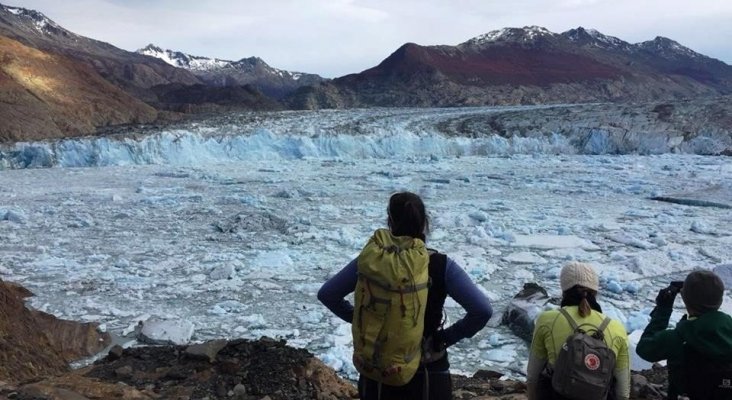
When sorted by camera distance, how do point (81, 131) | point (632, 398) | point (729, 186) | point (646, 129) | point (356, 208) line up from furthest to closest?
point (81, 131) < point (646, 129) < point (729, 186) < point (356, 208) < point (632, 398)

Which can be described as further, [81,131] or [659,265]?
[81,131]

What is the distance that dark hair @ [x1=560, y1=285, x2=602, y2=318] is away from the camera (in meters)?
2.07

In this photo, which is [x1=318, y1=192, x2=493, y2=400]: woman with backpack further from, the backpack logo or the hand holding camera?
the hand holding camera

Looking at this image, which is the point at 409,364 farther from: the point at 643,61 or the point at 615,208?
the point at 643,61

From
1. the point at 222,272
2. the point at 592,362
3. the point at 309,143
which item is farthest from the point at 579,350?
the point at 309,143

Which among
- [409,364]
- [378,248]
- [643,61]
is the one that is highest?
[643,61]

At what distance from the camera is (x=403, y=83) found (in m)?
39.1

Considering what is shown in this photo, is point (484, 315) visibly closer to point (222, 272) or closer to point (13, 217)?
point (222, 272)

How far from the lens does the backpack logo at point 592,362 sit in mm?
1962

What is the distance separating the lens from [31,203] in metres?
11.4

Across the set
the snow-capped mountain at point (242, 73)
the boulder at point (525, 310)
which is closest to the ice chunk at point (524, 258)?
the boulder at point (525, 310)

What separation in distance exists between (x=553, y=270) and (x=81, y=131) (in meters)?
21.5

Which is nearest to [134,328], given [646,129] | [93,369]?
[93,369]

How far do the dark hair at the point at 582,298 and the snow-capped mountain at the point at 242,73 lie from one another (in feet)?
247
